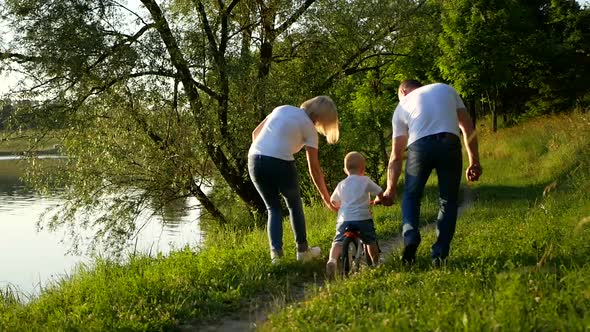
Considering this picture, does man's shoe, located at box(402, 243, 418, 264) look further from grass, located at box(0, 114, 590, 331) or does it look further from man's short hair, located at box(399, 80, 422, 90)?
man's short hair, located at box(399, 80, 422, 90)

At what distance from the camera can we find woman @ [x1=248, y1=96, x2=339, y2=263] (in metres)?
6.43

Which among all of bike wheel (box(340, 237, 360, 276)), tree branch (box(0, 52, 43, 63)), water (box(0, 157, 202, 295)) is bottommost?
water (box(0, 157, 202, 295))

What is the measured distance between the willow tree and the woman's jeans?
811 centimetres

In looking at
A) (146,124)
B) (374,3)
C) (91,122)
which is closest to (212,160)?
(146,124)

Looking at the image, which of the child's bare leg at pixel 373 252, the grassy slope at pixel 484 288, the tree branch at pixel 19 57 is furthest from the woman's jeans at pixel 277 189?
the tree branch at pixel 19 57

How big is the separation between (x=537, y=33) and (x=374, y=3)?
785 inches

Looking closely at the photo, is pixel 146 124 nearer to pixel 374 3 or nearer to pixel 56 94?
pixel 56 94

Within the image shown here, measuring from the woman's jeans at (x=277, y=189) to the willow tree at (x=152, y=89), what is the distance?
26.6ft

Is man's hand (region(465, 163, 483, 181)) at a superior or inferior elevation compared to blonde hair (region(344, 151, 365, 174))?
inferior

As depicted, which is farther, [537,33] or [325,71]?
[537,33]

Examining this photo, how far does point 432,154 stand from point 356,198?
1.07 meters

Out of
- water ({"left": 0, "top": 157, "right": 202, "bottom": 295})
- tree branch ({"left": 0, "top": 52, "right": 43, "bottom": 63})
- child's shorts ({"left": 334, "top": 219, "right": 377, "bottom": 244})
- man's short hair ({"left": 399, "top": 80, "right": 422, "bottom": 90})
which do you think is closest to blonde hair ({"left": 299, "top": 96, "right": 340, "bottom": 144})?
man's short hair ({"left": 399, "top": 80, "right": 422, "bottom": 90})

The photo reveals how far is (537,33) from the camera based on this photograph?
34250mm

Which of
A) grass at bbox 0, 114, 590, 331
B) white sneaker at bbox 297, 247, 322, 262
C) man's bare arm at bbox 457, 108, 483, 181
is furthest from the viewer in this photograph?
white sneaker at bbox 297, 247, 322, 262
